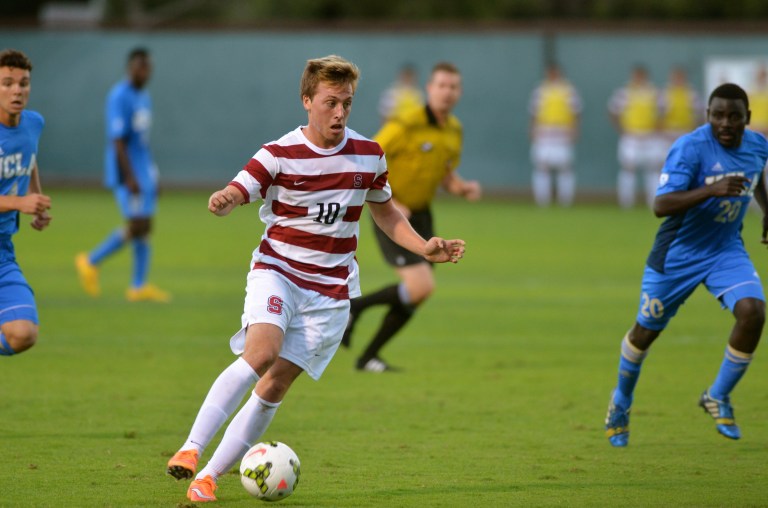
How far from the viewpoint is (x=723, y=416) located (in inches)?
297

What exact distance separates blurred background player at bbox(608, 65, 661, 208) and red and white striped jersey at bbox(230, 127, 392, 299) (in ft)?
75.2

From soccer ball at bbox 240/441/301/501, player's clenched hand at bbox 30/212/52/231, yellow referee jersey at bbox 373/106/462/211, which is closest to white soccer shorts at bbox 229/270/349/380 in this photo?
soccer ball at bbox 240/441/301/501

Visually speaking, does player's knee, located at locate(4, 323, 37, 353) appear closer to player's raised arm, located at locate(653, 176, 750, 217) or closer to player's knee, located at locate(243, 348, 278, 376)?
player's knee, located at locate(243, 348, 278, 376)

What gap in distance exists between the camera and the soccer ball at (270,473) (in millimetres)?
5941

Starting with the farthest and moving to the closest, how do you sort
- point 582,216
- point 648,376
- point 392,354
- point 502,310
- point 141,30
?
point 141,30 → point 582,216 → point 502,310 → point 392,354 → point 648,376

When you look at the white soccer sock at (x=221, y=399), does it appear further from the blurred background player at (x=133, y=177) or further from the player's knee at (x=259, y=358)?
the blurred background player at (x=133, y=177)

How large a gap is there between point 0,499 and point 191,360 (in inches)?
182

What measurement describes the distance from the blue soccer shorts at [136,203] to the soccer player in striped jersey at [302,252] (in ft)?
27.0

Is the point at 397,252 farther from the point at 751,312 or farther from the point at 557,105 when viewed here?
the point at 557,105

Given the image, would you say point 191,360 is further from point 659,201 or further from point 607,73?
point 607,73

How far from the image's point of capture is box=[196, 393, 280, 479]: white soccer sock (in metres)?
6.04

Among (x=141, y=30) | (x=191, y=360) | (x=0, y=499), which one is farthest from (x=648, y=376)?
(x=141, y=30)

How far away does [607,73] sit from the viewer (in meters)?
30.3

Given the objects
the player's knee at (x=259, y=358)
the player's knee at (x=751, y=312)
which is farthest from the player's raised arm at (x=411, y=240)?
the player's knee at (x=751, y=312)
